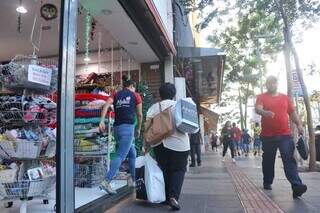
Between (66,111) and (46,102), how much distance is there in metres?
1.43

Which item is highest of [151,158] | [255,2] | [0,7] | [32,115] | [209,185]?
[255,2]

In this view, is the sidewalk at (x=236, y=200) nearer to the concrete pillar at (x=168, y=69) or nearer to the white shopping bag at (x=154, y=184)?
the white shopping bag at (x=154, y=184)

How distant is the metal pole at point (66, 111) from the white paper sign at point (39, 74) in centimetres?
108

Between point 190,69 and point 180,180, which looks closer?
point 180,180

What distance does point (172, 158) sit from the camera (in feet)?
17.1

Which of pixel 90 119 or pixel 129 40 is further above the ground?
pixel 129 40

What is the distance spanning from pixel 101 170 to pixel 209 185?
7.59ft

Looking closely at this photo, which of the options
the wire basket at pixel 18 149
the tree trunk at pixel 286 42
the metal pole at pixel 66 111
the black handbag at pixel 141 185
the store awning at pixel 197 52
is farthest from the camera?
the store awning at pixel 197 52

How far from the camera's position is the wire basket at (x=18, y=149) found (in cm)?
403

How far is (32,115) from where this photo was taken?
13.6 ft

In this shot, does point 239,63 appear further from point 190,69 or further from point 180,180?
point 180,180

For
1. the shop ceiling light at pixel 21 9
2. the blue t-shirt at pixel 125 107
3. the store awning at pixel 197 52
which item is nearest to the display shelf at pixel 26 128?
the blue t-shirt at pixel 125 107

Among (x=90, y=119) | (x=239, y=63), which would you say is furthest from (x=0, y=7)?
(x=239, y=63)

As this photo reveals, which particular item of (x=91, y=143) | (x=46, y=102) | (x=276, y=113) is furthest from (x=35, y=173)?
(x=276, y=113)
